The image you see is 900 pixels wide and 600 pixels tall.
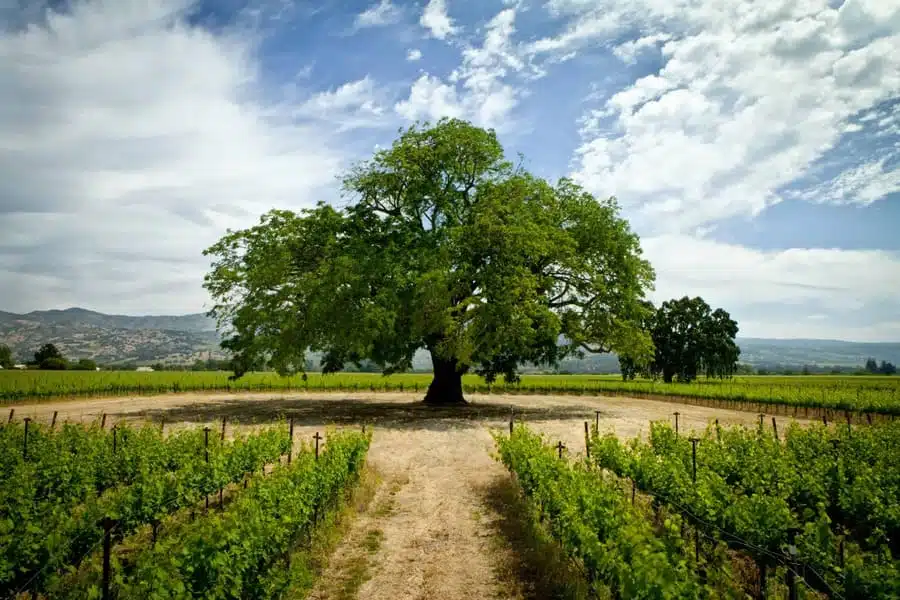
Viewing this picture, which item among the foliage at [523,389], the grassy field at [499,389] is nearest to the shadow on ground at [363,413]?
the foliage at [523,389]

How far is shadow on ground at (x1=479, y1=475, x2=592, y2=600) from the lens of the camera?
8438 mm

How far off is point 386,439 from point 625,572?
56.5ft

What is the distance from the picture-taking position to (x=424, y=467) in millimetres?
17703

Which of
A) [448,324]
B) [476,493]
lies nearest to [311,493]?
[476,493]

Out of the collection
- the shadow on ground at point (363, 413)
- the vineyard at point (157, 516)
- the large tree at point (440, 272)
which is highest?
the large tree at point (440, 272)

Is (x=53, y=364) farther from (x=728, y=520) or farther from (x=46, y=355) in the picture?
(x=728, y=520)

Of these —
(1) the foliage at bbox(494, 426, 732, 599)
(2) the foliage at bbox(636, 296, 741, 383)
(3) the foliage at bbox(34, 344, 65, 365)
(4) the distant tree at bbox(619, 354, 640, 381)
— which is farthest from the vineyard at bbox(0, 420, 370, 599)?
(3) the foliage at bbox(34, 344, 65, 365)

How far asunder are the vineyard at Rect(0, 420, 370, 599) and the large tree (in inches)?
442

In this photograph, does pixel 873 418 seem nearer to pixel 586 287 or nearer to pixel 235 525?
pixel 586 287

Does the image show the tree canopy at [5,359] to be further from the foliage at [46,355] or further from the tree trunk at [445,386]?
the tree trunk at [445,386]

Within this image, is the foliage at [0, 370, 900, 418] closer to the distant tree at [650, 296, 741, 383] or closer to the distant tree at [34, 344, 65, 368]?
the distant tree at [650, 296, 741, 383]

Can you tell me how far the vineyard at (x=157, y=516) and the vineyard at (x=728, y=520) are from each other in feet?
14.8

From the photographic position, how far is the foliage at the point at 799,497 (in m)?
7.39

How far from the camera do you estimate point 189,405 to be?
36000 mm
